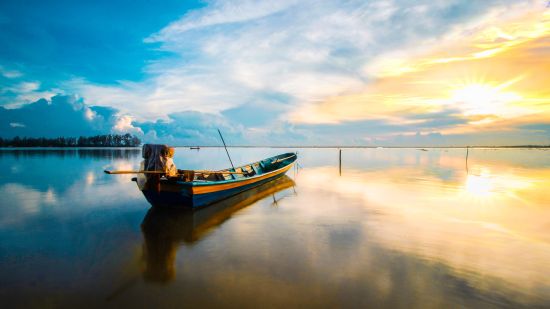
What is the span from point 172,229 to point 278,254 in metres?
4.64

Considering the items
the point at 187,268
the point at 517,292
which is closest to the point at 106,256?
the point at 187,268

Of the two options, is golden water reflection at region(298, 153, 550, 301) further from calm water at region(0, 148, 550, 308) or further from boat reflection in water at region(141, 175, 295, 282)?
boat reflection in water at region(141, 175, 295, 282)

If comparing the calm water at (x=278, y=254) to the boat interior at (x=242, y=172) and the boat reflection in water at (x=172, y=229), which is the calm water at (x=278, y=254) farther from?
the boat interior at (x=242, y=172)

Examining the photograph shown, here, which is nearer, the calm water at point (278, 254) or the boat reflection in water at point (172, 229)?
the calm water at point (278, 254)

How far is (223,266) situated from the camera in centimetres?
654

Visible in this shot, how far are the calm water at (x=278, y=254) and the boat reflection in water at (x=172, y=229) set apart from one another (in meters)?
0.05

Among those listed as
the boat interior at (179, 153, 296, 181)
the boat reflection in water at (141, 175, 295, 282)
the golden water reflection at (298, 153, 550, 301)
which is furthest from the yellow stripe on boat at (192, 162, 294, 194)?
the golden water reflection at (298, 153, 550, 301)

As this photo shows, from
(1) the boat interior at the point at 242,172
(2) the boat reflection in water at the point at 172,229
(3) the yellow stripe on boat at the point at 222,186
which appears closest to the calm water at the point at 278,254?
(2) the boat reflection in water at the point at 172,229

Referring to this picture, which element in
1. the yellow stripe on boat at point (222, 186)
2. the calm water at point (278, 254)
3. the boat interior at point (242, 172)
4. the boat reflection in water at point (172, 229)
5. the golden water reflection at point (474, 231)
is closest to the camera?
the calm water at point (278, 254)

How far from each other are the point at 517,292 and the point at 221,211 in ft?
34.1

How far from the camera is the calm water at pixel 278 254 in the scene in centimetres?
522

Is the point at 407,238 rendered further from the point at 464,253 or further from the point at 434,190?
the point at 434,190

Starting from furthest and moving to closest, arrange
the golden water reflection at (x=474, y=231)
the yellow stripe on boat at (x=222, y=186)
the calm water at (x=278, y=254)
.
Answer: the yellow stripe on boat at (x=222, y=186) < the golden water reflection at (x=474, y=231) < the calm water at (x=278, y=254)

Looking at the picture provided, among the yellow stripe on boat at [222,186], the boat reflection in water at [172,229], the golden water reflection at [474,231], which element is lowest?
the boat reflection in water at [172,229]
